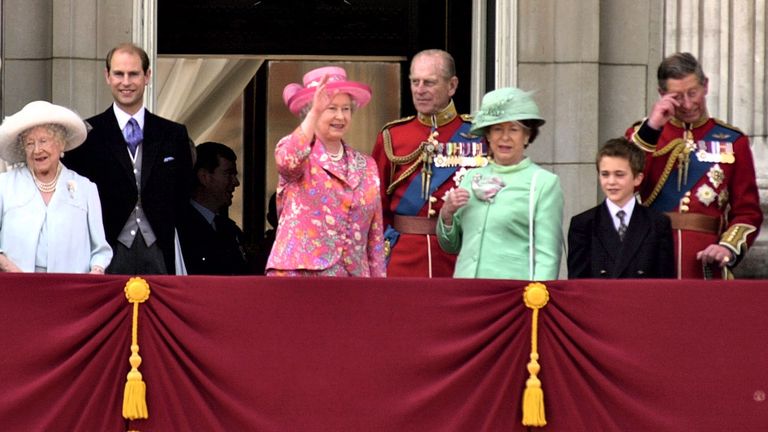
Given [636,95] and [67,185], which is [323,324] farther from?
[636,95]

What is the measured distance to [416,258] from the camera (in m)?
10.7

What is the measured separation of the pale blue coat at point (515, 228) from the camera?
983cm

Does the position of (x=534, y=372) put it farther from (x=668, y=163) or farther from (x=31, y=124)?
(x=31, y=124)

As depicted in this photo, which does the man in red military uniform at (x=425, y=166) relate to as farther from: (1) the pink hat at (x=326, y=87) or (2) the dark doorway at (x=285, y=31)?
(2) the dark doorway at (x=285, y=31)

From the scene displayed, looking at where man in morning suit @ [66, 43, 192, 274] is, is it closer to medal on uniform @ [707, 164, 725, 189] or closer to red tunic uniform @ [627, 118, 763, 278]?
red tunic uniform @ [627, 118, 763, 278]

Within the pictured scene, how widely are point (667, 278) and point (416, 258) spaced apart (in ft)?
4.51

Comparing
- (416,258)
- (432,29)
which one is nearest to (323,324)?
(416,258)

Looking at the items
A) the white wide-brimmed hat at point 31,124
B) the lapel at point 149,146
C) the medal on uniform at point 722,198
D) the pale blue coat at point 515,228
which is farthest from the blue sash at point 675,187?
the white wide-brimmed hat at point 31,124

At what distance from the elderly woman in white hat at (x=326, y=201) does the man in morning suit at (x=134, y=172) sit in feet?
3.03

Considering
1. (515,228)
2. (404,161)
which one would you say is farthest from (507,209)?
(404,161)

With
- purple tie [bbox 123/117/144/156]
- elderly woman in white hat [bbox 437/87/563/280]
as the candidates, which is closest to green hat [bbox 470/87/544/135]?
elderly woman in white hat [bbox 437/87/563/280]

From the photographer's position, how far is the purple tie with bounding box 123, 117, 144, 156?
416 inches

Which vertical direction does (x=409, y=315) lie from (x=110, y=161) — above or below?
below

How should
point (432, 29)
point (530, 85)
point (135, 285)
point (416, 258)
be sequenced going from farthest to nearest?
point (432, 29), point (530, 85), point (416, 258), point (135, 285)
